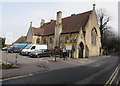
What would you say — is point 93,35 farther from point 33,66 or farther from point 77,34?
point 33,66

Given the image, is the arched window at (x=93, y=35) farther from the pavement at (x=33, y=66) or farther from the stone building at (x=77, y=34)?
the pavement at (x=33, y=66)

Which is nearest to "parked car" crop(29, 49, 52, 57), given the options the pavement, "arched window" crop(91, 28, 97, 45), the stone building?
the pavement

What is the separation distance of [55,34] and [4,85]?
25.2m

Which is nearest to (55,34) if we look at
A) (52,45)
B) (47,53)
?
(52,45)

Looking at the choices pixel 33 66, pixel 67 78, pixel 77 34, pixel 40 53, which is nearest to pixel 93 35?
pixel 77 34

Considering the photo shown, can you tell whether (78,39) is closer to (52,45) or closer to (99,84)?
A: (52,45)

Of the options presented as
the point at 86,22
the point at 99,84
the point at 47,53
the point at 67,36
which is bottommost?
the point at 99,84

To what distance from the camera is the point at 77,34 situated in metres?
24.8

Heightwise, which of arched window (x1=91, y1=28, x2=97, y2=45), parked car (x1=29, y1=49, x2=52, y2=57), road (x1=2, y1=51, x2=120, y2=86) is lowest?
road (x1=2, y1=51, x2=120, y2=86)

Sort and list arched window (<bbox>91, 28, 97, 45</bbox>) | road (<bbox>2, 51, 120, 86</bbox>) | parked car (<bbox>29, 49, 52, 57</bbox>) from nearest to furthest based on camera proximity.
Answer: road (<bbox>2, 51, 120, 86</bbox>) → parked car (<bbox>29, 49, 52, 57</bbox>) → arched window (<bbox>91, 28, 97, 45</bbox>)

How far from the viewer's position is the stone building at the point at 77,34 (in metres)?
24.4

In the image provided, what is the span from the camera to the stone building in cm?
2441

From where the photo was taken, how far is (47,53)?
20406mm

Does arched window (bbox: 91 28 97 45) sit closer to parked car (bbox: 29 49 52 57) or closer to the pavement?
parked car (bbox: 29 49 52 57)
